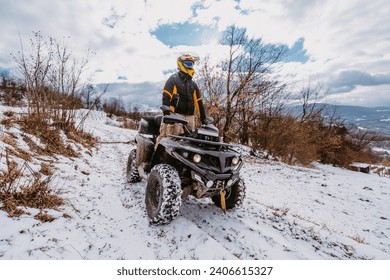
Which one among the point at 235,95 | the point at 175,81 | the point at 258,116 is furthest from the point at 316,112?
the point at 175,81

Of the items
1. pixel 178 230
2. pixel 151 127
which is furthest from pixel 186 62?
pixel 178 230

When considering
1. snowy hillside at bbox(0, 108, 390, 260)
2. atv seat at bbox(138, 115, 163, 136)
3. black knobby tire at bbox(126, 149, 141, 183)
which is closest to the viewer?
snowy hillside at bbox(0, 108, 390, 260)

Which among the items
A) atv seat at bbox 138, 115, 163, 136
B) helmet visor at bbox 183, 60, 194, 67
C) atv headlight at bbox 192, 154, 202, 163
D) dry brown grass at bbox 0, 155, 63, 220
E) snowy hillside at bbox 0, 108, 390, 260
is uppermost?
helmet visor at bbox 183, 60, 194, 67

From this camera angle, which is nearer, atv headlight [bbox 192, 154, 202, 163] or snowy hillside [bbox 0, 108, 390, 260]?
snowy hillside [bbox 0, 108, 390, 260]

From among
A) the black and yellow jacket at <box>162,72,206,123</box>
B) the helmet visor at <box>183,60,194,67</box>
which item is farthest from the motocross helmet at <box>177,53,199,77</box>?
the black and yellow jacket at <box>162,72,206,123</box>

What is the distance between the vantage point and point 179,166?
3.89 m

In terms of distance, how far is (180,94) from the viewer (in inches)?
178

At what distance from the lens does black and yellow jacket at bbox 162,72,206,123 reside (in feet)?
14.5

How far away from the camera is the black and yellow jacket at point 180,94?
14.5 ft

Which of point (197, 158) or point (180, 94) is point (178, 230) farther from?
point (180, 94)

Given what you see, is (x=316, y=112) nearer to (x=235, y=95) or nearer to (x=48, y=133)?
(x=235, y=95)

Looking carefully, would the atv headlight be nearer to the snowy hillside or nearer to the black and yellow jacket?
the snowy hillside

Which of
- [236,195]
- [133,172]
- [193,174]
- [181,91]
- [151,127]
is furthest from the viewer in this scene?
[133,172]
